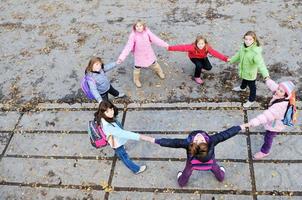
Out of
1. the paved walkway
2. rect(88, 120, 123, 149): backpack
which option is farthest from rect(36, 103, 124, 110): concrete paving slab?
rect(88, 120, 123, 149): backpack

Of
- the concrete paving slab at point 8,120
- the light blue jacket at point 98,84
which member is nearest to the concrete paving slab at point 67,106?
the concrete paving slab at point 8,120

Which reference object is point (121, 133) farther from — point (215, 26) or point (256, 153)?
point (215, 26)

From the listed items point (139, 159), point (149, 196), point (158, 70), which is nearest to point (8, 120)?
point (139, 159)

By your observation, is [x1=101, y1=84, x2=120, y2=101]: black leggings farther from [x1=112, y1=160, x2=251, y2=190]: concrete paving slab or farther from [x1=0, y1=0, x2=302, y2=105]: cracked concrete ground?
[x1=112, y1=160, x2=251, y2=190]: concrete paving slab

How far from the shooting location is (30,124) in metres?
7.42

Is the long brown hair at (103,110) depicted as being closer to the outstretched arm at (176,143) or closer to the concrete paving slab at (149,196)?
the outstretched arm at (176,143)

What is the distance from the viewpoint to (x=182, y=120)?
Answer: 707 centimetres

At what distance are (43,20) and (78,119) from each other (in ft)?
13.2

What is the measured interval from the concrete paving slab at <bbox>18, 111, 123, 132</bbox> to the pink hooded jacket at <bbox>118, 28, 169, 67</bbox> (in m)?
1.08

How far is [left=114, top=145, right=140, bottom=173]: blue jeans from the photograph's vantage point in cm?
594

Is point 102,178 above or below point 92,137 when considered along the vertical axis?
below

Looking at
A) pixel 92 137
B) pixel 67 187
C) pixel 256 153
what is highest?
pixel 92 137

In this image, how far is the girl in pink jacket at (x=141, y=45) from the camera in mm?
7004

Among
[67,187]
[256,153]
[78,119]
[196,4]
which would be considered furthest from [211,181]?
[196,4]
